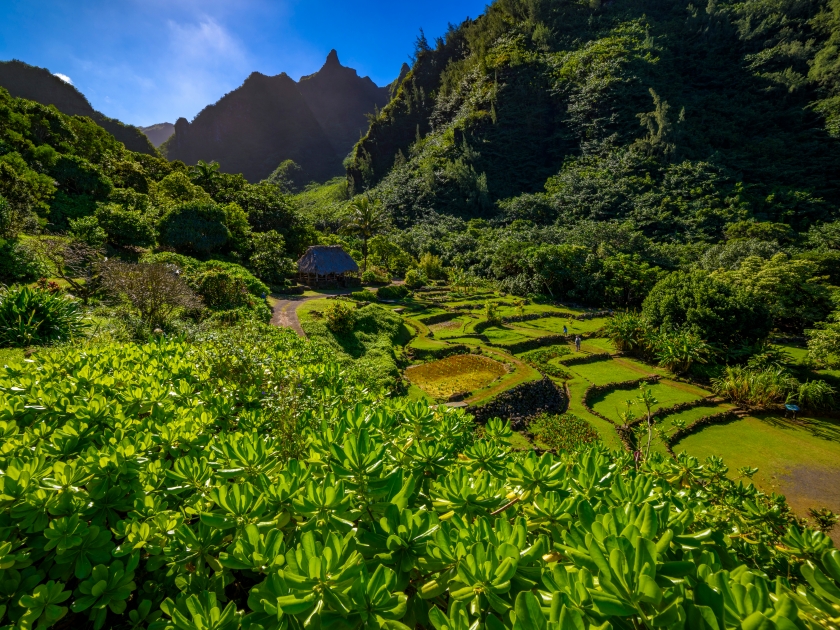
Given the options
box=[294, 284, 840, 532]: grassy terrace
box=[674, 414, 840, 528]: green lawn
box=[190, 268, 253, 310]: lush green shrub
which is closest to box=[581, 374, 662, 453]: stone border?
box=[294, 284, 840, 532]: grassy terrace

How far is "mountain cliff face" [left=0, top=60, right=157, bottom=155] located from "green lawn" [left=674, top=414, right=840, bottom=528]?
325ft

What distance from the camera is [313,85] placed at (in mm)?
156375

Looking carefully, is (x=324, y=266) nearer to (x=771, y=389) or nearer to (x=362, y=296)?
(x=362, y=296)

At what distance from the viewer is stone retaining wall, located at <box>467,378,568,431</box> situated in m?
15.5

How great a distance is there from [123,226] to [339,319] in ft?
55.9

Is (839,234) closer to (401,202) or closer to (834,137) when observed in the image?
(834,137)

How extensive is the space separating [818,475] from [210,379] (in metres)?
20.4

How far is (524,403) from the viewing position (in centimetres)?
1675

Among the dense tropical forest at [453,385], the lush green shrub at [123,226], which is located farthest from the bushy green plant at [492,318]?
the lush green shrub at [123,226]

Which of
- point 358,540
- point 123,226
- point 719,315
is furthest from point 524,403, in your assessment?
point 123,226

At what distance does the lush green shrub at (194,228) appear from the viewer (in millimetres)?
27672

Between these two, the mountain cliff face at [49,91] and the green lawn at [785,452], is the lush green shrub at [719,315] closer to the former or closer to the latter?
the green lawn at [785,452]

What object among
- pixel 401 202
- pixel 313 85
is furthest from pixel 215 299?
pixel 313 85

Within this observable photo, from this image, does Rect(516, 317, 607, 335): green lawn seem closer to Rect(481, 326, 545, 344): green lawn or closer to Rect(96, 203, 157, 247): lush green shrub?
Rect(481, 326, 545, 344): green lawn
